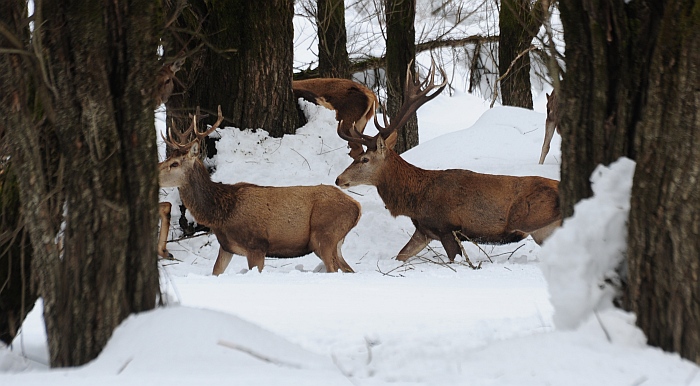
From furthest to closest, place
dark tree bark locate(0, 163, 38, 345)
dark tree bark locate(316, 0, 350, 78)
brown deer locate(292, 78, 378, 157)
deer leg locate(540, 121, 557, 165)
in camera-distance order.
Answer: dark tree bark locate(316, 0, 350, 78) < brown deer locate(292, 78, 378, 157) < deer leg locate(540, 121, 557, 165) < dark tree bark locate(0, 163, 38, 345)

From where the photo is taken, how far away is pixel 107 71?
12.5 feet

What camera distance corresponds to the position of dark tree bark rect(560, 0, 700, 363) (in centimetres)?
343

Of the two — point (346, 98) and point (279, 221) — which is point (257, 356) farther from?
point (346, 98)

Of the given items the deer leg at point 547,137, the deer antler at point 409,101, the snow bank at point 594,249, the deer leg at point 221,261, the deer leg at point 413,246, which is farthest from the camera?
the deer leg at point 547,137

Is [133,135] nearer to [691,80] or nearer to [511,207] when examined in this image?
[691,80]

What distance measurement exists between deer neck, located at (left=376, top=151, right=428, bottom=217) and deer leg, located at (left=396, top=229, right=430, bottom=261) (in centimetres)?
27

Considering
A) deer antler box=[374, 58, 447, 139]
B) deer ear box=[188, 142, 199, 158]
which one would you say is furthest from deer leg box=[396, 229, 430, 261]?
deer ear box=[188, 142, 199, 158]

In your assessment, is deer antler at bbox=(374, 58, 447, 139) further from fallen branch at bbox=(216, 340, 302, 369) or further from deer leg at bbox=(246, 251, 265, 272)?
fallen branch at bbox=(216, 340, 302, 369)

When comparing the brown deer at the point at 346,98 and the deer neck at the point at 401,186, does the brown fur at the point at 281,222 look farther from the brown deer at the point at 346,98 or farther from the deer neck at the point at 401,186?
the brown deer at the point at 346,98

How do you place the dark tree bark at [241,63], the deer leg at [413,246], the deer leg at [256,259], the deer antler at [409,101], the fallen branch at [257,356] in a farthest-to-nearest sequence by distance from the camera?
the dark tree bark at [241,63]
the deer antler at [409,101]
the deer leg at [413,246]
the deer leg at [256,259]
the fallen branch at [257,356]

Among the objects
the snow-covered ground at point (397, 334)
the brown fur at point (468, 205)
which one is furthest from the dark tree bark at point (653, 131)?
the brown fur at point (468, 205)

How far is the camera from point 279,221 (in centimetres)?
941

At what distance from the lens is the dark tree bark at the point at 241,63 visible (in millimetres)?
11445

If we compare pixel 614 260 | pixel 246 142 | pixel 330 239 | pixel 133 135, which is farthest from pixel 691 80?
pixel 246 142
